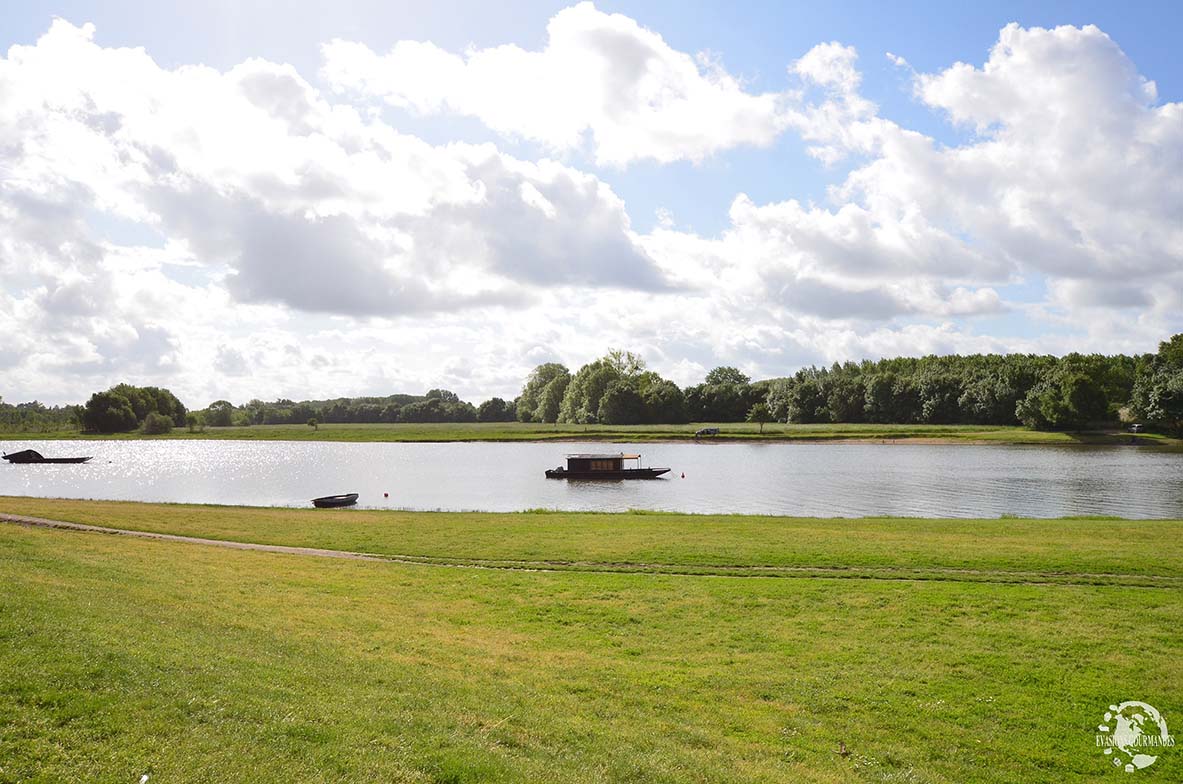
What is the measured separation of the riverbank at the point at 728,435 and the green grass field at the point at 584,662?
9912 centimetres

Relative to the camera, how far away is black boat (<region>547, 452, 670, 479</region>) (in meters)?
77.3

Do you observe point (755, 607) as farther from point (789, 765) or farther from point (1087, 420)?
point (1087, 420)

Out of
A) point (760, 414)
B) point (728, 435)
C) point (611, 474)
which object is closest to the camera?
point (611, 474)

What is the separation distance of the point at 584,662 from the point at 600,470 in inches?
2523

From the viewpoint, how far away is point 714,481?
6800 cm

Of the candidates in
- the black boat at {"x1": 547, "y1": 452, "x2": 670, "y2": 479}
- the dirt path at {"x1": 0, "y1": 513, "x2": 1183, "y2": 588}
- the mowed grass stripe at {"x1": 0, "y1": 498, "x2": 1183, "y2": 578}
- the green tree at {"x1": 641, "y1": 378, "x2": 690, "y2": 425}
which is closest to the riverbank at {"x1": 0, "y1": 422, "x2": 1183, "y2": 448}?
the green tree at {"x1": 641, "y1": 378, "x2": 690, "y2": 425}

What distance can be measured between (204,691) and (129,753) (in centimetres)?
204

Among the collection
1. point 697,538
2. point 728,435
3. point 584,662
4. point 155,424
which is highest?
point 155,424

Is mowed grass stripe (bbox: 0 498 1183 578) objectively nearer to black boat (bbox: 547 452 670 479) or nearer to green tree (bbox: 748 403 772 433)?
black boat (bbox: 547 452 670 479)

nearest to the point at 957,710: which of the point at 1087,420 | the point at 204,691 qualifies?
the point at 204,691

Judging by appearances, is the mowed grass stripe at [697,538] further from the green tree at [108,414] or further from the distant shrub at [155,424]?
the green tree at [108,414]

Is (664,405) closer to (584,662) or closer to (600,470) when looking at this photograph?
(600,470)

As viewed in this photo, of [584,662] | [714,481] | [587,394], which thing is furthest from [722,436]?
[584,662]

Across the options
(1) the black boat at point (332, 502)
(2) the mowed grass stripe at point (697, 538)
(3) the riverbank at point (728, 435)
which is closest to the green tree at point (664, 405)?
(3) the riverbank at point (728, 435)
